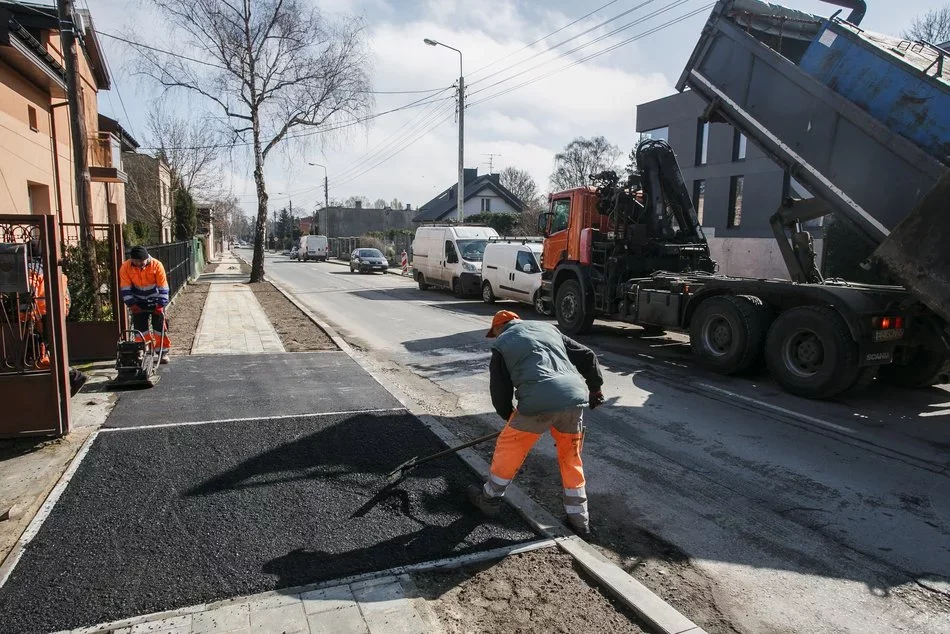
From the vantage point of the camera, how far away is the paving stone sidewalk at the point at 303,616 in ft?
8.96

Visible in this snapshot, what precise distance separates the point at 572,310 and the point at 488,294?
5400 mm

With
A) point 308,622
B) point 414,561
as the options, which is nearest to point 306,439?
point 414,561

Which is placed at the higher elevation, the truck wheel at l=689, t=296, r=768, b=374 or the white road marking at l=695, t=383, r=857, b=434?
the truck wheel at l=689, t=296, r=768, b=374

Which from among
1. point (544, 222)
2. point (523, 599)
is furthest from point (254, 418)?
point (544, 222)

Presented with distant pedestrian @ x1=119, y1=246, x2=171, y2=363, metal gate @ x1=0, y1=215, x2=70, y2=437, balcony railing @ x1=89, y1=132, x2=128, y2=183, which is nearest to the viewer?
metal gate @ x1=0, y1=215, x2=70, y2=437

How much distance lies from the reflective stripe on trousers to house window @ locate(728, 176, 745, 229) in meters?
24.1

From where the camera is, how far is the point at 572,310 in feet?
38.7

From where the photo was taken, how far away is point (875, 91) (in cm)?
656

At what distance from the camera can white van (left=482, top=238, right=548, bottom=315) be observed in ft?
48.5

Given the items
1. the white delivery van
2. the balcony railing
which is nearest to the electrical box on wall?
the balcony railing

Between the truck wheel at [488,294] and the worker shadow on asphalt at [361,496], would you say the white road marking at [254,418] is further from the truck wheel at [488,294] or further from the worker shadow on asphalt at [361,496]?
the truck wheel at [488,294]

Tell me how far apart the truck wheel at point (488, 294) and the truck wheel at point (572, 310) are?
4.57 meters

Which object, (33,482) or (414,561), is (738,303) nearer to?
(414,561)

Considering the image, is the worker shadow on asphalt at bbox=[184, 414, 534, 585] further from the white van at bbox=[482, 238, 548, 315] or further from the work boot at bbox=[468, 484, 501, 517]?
the white van at bbox=[482, 238, 548, 315]
